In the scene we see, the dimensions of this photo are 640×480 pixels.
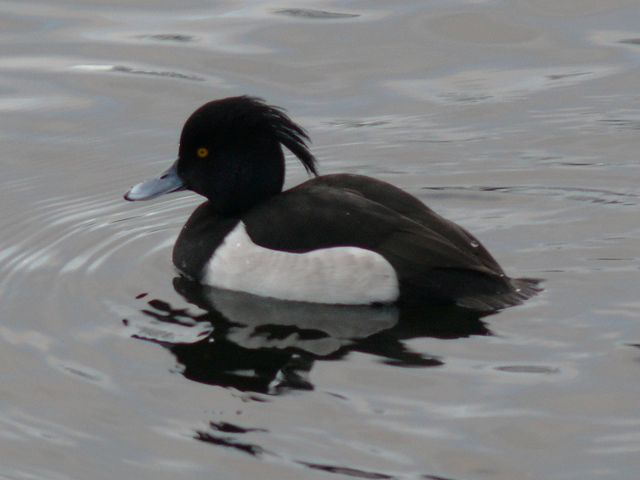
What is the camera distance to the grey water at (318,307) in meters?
6.16

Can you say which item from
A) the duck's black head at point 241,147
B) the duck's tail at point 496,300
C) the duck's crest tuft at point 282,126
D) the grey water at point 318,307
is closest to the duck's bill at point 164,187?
the duck's black head at point 241,147

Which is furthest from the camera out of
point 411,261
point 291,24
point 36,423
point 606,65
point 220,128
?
point 291,24

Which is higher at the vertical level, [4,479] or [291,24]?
[291,24]

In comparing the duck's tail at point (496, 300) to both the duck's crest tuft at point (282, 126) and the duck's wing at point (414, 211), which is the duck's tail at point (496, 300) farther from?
the duck's crest tuft at point (282, 126)

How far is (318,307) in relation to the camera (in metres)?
7.63

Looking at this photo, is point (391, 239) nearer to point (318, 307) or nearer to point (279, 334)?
point (318, 307)

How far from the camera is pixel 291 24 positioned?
1276 cm

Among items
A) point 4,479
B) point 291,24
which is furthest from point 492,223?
point 291,24

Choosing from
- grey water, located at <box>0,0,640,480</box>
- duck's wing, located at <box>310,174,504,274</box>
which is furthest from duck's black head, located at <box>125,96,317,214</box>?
grey water, located at <box>0,0,640,480</box>

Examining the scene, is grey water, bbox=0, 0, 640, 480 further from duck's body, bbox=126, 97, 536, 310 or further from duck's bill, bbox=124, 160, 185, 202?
duck's bill, bbox=124, 160, 185, 202

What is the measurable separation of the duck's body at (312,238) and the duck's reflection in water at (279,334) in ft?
0.30

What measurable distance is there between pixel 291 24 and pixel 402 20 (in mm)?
939

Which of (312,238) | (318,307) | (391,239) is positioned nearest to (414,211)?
(391,239)

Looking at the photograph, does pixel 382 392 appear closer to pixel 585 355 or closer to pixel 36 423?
pixel 585 355
